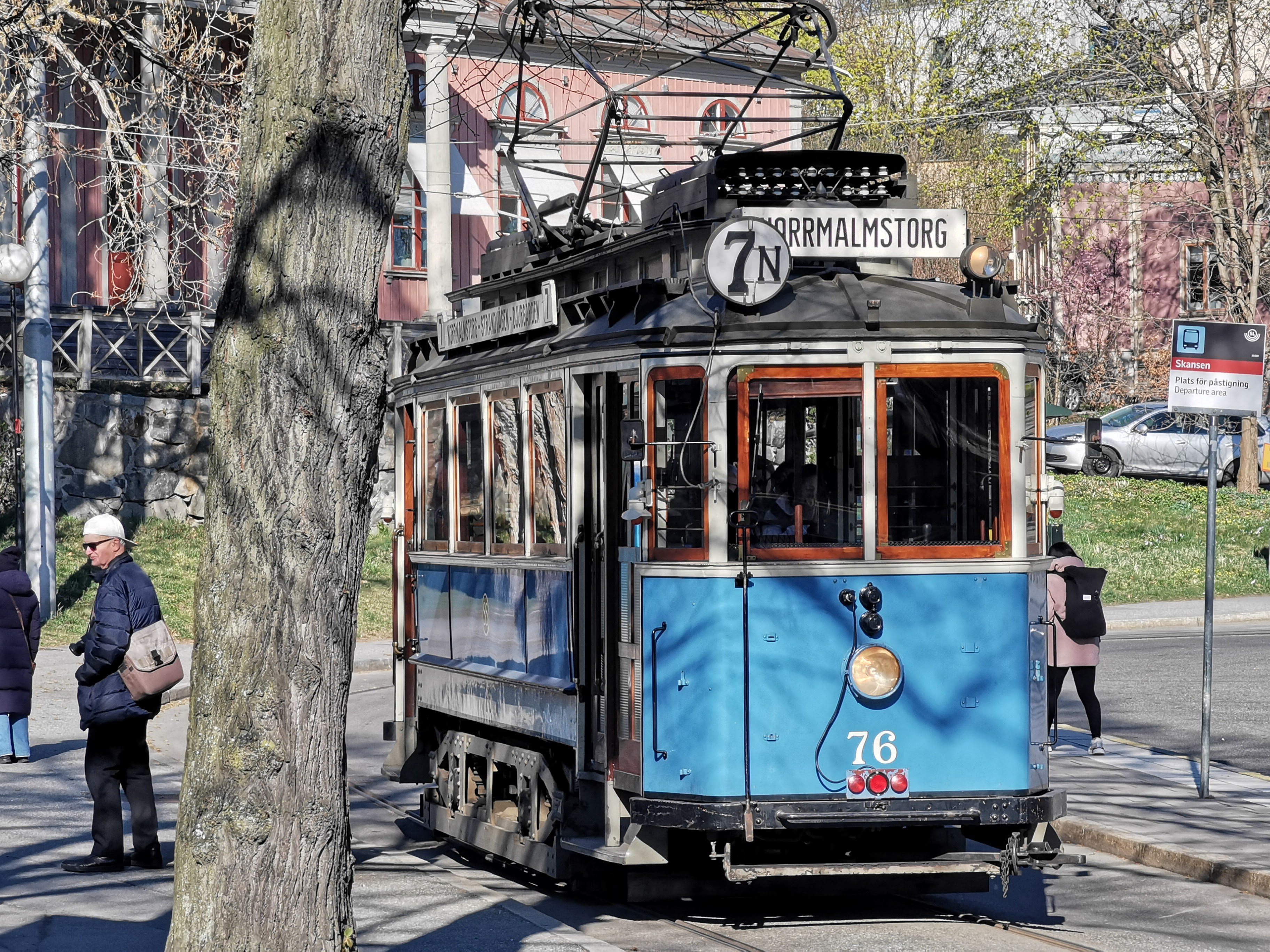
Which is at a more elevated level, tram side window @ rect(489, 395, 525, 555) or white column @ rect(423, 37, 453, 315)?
white column @ rect(423, 37, 453, 315)

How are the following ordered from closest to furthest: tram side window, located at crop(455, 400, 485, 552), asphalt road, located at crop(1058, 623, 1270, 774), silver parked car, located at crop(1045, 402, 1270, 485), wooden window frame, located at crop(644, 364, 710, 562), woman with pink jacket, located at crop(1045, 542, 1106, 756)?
wooden window frame, located at crop(644, 364, 710, 562) < tram side window, located at crop(455, 400, 485, 552) < woman with pink jacket, located at crop(1045, 542, 1106, 756) < asphalt road, located at crop(1058, 623, 1270, 774) < silver parked car, located at crop(1045, 402, 1270, 485)

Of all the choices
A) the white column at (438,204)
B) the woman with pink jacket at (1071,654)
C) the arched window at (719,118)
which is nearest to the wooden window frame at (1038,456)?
the arched window at (719,118)

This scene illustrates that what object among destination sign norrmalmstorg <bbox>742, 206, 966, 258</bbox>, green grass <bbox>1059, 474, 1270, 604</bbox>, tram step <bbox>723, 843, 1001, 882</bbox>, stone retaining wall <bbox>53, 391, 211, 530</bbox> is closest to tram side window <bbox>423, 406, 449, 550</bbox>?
destination sign norrmalmstorg <bbox>742, 206, 966, 258</bbox>

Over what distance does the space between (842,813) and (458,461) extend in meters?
3.62

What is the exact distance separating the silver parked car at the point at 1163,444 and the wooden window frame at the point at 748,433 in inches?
992

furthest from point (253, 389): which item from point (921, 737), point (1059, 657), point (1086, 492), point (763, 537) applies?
point (1086, 492)

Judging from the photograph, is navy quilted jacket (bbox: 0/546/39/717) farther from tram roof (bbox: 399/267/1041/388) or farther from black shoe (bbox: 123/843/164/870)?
tram roof (bbox: 399/267/1041/388)

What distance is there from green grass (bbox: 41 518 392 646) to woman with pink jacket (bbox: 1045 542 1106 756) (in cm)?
930

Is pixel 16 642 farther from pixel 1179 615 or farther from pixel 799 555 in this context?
pixel 1179 615

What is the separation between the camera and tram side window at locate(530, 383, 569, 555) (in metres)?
8.78

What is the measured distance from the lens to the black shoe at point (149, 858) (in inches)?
358

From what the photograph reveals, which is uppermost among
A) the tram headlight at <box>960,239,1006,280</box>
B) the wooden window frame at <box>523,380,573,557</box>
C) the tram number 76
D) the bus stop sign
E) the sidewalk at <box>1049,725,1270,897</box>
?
the tram headlight at <box>960,239,1006,280</box>

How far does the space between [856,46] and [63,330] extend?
67.0 ft

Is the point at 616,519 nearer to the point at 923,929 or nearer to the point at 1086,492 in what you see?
the point at 923,929
